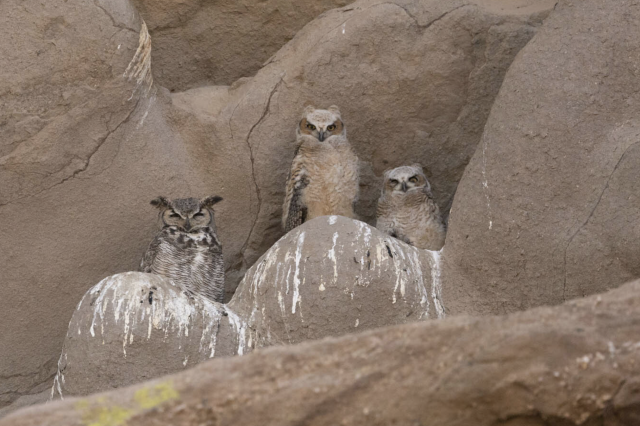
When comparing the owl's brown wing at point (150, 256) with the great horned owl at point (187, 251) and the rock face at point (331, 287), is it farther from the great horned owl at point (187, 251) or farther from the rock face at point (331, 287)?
the rock face at point (331, 287)

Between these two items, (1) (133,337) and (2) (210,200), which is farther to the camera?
(2) (210,200)

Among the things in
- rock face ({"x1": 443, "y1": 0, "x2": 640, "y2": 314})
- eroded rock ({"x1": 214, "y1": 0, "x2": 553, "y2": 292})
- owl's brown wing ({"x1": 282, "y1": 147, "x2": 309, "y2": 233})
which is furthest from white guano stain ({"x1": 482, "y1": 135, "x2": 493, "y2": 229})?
owl's brown wing ({"x1": 282, "y1": 147, "x2": 309, "y2": 233})

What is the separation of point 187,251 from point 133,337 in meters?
1.06

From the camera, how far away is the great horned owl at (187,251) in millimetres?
5387

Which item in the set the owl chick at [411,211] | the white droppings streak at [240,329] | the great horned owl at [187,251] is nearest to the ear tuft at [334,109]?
the owl chick at [411,211]

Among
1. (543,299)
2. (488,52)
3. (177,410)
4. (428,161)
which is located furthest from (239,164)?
(177,410)

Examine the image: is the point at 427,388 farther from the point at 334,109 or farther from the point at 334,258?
the point at 334,109

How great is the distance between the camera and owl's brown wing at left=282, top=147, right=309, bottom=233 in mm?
5641

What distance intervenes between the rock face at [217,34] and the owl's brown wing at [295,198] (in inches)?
37.2

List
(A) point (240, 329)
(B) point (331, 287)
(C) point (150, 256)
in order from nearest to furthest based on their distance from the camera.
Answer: (B) point (331, 287) → (A) point (240, 329) → (C) point (150, 256)

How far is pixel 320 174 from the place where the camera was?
571 centimetres

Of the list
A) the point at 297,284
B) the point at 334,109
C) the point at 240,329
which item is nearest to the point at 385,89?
the point at 334,109

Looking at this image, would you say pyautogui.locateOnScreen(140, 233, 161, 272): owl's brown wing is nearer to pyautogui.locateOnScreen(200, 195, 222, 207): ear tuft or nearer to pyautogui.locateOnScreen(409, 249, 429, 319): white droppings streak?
pyautogui.locateOnScreen(200, 195, 222, 207): ear tuft

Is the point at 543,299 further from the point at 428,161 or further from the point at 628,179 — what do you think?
the point at 428,161
